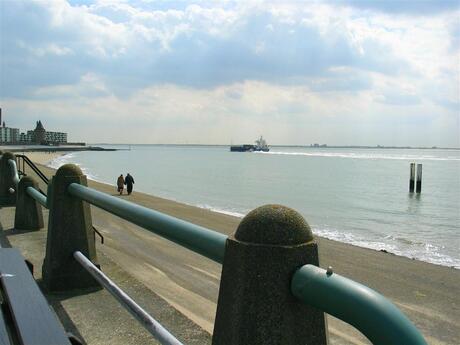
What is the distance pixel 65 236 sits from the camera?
159 inches

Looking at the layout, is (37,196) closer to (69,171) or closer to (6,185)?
(69,171)

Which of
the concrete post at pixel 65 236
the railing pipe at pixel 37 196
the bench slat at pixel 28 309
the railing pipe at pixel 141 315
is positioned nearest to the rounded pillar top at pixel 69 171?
the concrete post at pixel 65 236

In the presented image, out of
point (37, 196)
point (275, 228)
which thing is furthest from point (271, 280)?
point (37, 196)

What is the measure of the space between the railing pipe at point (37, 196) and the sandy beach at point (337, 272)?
2.28 m

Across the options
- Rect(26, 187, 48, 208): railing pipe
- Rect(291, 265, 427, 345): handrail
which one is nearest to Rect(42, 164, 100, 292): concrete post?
Rect(26, 187, 48, 208): railing pipe

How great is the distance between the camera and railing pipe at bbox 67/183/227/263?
1913mm

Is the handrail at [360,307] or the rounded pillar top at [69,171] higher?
the rounded pillar top at [69,171]

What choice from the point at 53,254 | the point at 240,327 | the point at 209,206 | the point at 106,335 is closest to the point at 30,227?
the point at 53,254

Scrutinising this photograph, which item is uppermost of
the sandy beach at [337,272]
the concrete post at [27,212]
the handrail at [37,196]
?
the handrail at [37,196]

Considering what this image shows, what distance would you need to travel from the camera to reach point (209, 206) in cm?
3020

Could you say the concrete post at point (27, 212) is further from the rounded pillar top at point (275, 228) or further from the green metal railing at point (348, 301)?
the rounded pillar top at point (275, 228)

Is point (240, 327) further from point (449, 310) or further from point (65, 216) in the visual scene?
point (449, 310)

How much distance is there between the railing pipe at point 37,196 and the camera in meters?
5.24

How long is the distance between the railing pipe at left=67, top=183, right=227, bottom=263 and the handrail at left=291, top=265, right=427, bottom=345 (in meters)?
0.49
